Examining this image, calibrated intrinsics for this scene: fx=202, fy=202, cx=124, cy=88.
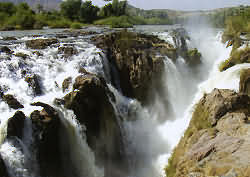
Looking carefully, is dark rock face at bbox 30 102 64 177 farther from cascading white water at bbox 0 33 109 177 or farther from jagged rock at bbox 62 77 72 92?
jagged rock at bbox 62 77 72 92

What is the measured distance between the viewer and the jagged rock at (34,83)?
26.8 ft

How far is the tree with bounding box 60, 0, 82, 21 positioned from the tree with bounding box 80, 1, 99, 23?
1.73 meters

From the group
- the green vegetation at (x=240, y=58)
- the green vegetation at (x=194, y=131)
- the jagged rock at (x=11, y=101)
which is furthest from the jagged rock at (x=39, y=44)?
the green vegetation at (x=240, y=58)

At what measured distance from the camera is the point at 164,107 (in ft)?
42.5

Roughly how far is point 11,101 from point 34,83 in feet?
4.83

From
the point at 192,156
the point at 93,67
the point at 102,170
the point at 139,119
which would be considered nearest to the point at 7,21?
the point at 93,67

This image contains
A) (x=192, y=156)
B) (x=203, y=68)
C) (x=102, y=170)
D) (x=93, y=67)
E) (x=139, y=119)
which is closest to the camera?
(x=192, y=156)

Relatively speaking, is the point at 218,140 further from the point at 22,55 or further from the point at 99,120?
the point at 22,55

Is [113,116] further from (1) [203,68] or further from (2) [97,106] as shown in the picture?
(1) [203,68]

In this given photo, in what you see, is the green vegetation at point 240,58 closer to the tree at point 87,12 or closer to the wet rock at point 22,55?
the wet rock at point 22,55

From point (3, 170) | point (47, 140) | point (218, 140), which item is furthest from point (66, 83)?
point (218, 140)

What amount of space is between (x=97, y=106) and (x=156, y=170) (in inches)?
153

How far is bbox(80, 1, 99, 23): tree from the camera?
A: 39969 mm

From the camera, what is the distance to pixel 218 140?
5.94 metres
